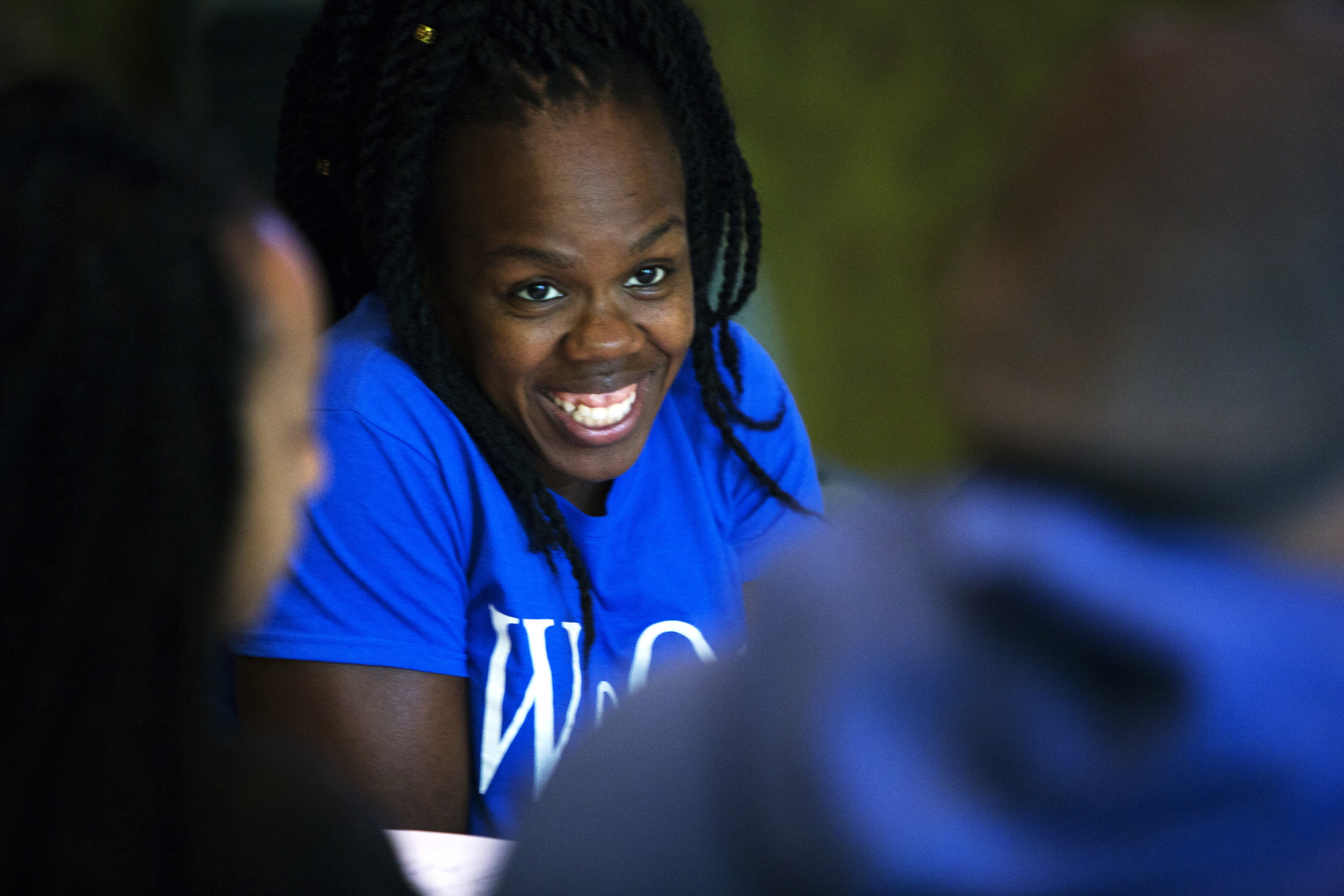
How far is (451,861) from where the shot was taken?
1.02 m

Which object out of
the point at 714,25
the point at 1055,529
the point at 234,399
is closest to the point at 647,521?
the point at 234,399

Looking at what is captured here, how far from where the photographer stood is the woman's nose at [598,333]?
1319mm

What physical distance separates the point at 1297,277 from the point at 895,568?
192 millimetres

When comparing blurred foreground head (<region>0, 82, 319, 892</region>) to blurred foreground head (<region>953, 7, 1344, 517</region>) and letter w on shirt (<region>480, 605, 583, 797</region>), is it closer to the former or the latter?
blurred foreground head (<region>953, 7, 1344, 517</region>)

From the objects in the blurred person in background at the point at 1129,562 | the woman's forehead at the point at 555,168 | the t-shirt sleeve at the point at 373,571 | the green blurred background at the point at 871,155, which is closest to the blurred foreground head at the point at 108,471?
the blurred person in background at the point at 1129,562

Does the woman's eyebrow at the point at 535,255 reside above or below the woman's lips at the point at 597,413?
above

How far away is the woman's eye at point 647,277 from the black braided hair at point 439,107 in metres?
0.14

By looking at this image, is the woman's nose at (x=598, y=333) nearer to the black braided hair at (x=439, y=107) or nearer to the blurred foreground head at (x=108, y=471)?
the black braided hair at (x=439, y=107)

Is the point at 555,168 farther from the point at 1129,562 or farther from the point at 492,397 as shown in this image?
the point at 1129,562

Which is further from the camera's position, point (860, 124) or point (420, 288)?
point (860, 124)

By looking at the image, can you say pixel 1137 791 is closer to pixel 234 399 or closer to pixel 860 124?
pixel 234 399

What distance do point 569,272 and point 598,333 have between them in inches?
2.7

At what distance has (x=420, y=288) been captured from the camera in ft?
4.37

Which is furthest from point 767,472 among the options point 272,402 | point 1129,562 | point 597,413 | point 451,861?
point 1129,562
